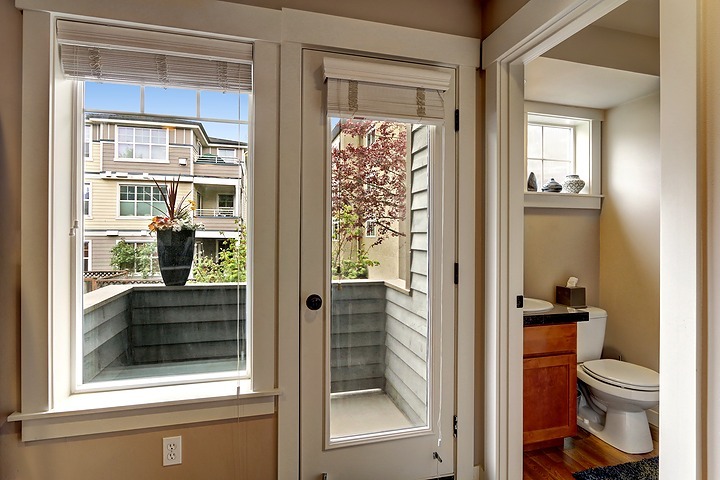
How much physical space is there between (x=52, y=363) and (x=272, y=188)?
3.55ft

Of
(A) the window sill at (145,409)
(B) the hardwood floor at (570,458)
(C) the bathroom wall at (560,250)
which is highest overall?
(C) the bathroom wall at (560,250)

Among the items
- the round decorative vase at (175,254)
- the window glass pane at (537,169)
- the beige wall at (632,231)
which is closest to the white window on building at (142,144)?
the round decorative vase at (175,254)

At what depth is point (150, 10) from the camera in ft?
5.19

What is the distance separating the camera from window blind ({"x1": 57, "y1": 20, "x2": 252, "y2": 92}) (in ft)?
5.09

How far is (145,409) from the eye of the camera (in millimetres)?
1604

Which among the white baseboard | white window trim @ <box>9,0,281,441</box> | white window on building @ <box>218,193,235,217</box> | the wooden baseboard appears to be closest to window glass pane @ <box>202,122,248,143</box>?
white window trim @ <box>9,0,281,441</box>

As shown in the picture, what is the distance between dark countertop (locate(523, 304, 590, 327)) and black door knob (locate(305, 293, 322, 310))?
1209 millimetres

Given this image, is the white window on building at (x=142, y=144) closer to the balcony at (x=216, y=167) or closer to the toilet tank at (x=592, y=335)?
the balcony at (x=216, y=167)

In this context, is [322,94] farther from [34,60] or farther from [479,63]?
[34,60]

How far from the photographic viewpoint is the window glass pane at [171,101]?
1711 millimetres

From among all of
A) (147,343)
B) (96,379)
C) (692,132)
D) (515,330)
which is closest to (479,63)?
(692,132)

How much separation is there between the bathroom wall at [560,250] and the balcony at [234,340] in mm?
1308

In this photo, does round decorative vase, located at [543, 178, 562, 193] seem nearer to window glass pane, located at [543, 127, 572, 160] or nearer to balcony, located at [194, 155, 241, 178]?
window glass pane, located at [543, 127, 572, 160]

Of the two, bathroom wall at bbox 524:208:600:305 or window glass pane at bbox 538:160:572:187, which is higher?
window glass pane at bbox 538:160:572:187
